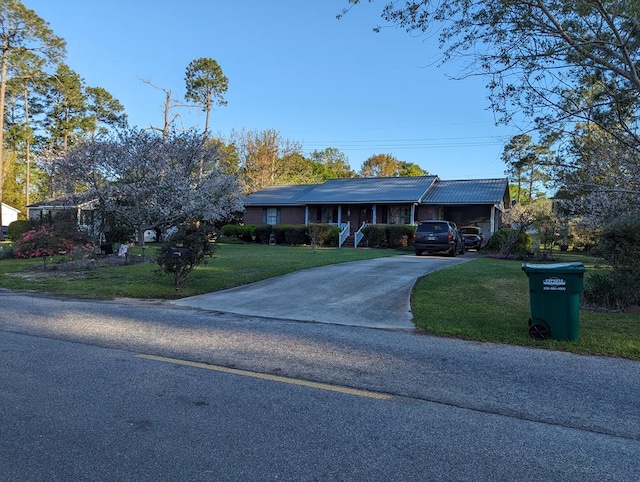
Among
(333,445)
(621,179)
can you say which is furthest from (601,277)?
(333,445)

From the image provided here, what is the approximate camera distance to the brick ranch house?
29.7 meters

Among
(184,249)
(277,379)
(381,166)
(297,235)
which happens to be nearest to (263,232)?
(297,235)

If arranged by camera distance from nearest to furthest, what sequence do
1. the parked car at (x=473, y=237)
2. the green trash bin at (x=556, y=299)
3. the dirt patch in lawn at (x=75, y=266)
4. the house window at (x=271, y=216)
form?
the green trash bin at (x=556, y=299) < the dirt patch in lawn at (x=75, y=266) < the parked car at (x=473, y=237) < the house window at (x=271, y=216)

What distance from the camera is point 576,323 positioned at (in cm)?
652

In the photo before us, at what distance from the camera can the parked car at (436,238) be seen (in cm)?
2097

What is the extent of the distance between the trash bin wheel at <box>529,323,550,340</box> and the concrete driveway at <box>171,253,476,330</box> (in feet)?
6.10

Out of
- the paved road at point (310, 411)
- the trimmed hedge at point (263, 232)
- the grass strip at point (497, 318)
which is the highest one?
the trimmed hedge at point (263, 232)

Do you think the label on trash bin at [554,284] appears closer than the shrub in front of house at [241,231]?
Yes

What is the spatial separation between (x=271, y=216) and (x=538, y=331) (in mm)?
29916

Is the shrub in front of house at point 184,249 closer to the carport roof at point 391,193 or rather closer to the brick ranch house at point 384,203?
the brick ranch house at point 384,203

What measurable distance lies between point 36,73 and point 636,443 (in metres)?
43.3

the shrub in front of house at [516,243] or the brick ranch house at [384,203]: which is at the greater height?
the brick ranch house at [384,203]

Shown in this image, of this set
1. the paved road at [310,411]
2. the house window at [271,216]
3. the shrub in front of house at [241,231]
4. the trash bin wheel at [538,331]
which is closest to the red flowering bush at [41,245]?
the shrub in front of house at [241,231]

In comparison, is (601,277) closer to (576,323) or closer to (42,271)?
(576,323)
